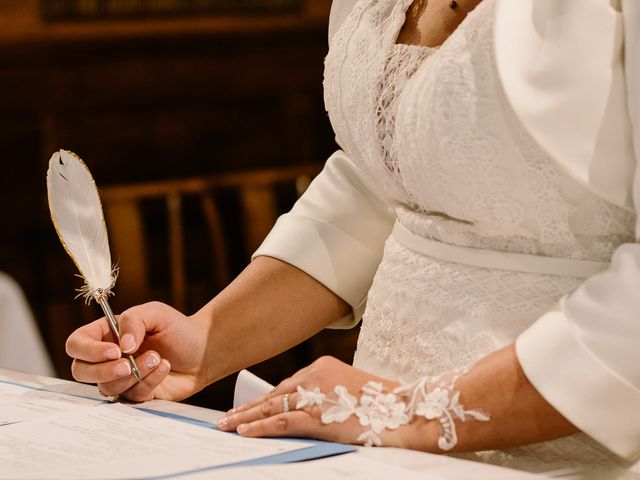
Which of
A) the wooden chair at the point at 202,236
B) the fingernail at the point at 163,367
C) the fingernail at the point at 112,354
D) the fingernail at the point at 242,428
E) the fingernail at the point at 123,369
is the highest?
the fingernail at the point at 242,428

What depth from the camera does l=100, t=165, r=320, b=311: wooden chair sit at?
376cm

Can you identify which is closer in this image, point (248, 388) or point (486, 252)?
point (486, 252)

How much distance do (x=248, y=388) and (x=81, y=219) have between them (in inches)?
13.3

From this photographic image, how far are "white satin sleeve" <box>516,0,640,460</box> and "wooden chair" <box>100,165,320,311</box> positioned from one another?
242 cm

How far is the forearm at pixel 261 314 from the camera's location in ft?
5.33

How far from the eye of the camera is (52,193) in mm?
1494

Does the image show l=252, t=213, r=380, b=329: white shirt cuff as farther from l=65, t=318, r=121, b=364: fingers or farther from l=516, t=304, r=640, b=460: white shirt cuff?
l=516, t=304, r=640, b=460: white shirt cuff

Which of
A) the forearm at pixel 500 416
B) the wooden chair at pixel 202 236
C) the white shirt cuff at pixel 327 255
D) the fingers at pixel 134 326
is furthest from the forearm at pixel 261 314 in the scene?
the wooden chair at pixel 202 236

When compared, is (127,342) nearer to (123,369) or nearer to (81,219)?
(123,369)

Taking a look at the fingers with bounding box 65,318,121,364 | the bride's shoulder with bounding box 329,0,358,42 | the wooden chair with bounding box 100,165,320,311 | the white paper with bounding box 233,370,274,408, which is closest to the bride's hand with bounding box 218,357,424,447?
the white paper with bounding box 233,370,274,408

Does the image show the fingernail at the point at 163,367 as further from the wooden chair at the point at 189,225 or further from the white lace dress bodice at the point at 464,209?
the wooden chair at the point at 189,225

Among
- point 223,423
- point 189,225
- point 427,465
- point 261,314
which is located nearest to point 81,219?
point 261,314

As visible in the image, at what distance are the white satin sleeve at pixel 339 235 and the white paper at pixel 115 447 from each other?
0.42 metres

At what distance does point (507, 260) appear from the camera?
1.28 m
